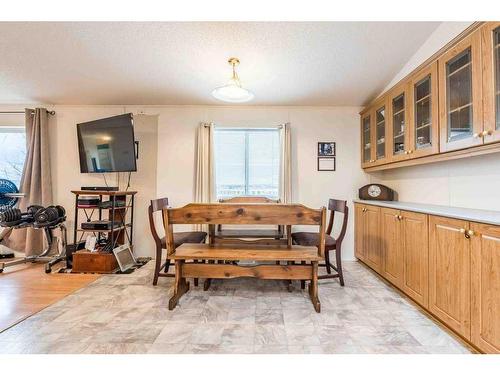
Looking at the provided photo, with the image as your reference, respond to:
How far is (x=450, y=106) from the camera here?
188 cm

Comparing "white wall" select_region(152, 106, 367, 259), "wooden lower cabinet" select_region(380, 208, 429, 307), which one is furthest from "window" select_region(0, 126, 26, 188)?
"wooden lower cabinet" select_region(380, 208, 429, 307)

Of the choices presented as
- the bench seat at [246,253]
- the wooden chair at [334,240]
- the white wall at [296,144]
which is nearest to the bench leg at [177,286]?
the bench seat at [246,253]

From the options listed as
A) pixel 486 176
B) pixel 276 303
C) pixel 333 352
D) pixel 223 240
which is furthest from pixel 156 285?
pixel 486 176

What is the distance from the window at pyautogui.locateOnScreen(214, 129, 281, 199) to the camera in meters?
3.66

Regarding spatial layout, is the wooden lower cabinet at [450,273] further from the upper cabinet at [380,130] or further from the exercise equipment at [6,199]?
the exercise equipment at [6,199]

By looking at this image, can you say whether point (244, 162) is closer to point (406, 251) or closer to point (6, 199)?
point (406, 251)

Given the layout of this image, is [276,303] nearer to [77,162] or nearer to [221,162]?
[221,162]

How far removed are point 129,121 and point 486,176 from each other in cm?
380

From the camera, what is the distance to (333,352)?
148cm

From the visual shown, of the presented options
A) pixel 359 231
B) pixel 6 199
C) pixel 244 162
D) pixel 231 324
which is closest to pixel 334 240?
pixel 359 231

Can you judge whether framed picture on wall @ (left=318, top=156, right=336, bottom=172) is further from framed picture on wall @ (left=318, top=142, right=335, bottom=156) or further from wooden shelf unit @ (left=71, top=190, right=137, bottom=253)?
wooden shelf unit @ (left=71, top=190, right=137, bottom=253)

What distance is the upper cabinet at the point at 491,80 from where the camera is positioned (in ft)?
4.85

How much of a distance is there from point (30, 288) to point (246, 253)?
2.38m

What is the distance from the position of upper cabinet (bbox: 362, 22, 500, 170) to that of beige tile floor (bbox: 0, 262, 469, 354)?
4.52ft
